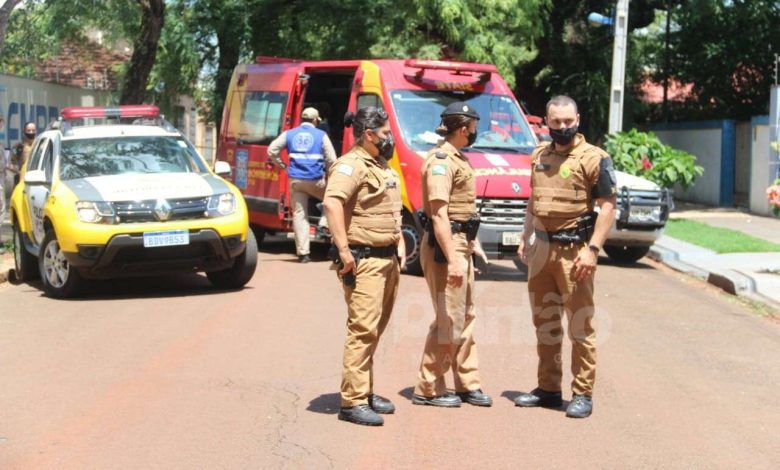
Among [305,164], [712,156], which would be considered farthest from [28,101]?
[305,164]

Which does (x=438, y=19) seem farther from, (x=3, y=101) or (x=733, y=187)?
(x=3, y=101)

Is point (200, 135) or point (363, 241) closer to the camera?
point (363, 241)

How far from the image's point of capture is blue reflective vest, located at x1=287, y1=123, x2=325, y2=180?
14.4 m

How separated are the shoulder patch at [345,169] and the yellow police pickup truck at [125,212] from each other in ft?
15.9

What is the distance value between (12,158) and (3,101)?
24.8ft

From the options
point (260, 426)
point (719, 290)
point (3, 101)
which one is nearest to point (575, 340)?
point (260, 426)

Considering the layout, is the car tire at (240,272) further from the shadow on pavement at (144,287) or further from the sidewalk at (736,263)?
the sidewalk at (736,263)

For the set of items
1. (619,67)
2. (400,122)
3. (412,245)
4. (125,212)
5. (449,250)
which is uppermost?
(619,67)

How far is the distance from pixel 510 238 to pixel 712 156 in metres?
15.8

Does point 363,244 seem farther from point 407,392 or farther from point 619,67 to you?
point 619,67

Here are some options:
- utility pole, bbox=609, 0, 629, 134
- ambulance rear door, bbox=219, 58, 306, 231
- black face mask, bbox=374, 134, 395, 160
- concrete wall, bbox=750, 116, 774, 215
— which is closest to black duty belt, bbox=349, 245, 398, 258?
black face mask, bbox=374, 134, 395, 160

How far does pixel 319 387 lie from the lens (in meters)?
7.79

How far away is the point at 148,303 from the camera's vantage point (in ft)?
37.4

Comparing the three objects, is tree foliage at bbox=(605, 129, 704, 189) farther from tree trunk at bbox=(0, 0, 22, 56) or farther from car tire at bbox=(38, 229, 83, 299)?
car tire at bbox=(38, 229, 83, 299)
